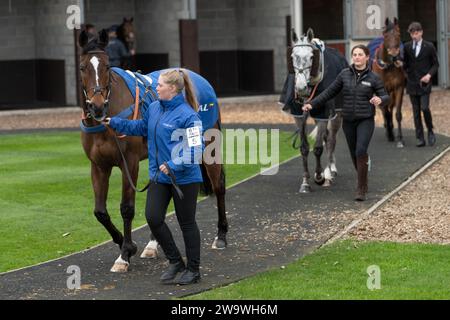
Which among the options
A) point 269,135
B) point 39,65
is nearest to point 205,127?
point 269,135

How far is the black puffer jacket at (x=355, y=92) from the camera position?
539 inches

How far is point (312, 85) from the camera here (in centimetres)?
1484

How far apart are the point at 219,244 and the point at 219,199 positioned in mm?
520

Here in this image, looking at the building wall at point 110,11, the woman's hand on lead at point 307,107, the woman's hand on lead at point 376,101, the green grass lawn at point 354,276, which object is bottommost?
the green grass lawn at point 354,276

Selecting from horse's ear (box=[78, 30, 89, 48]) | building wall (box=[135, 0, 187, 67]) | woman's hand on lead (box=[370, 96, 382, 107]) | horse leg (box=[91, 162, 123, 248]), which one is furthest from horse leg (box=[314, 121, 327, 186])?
building wall (box=[135, 0, 187, 67])

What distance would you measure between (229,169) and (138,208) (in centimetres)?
377

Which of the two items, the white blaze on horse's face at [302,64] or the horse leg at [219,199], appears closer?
the horse leg at [219,199]

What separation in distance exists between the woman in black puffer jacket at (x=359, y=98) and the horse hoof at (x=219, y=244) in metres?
3.00

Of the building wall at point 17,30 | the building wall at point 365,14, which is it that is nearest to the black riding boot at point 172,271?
the building wall at point 365,14

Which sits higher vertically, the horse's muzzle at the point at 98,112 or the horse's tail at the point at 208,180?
the horse's muzzle at the point at 98,112

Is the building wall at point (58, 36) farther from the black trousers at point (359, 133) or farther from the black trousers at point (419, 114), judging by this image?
the black trousers at point (359, 133)

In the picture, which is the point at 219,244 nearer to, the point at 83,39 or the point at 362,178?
the point at 83,39

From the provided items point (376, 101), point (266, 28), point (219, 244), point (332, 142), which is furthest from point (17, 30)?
point (219, 244)
